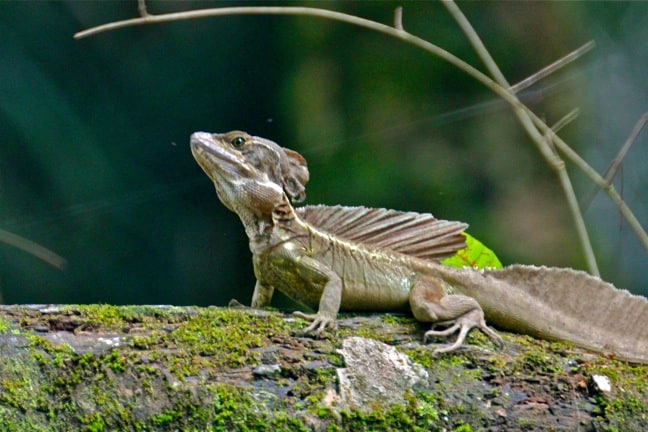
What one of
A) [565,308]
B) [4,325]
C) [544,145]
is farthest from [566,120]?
[4,325]

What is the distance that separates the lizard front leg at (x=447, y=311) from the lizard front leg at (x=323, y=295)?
11.6 inches

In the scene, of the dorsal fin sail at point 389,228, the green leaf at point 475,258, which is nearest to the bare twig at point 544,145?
the green leaf at point 475,258

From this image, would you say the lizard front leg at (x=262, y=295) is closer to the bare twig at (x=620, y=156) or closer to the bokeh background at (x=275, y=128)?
Result: the bokeh background at (x=275, y=128)

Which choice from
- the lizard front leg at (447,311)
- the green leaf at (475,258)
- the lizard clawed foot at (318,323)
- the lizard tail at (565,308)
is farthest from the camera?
the green leaf at (475,258)

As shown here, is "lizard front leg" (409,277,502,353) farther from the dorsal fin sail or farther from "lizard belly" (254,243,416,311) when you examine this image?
the dorsal fin sail

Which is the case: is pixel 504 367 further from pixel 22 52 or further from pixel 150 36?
pixel 22 52

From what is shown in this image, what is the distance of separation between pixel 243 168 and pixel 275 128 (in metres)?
1.14

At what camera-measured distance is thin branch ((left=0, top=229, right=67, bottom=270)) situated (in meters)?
4.09

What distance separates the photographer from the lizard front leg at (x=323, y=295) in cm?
260

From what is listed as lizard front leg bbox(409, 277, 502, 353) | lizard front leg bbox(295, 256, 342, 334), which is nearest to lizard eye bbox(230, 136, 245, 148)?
lizard front leg bbox(295, 256, 342, 334)

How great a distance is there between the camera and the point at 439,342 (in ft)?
8.67

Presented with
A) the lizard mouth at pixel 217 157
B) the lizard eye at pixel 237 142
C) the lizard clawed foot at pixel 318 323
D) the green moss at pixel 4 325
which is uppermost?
the lizard eye at pixel 237 142

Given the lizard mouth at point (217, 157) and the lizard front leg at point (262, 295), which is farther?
the lizard front leg at point (262, 295)

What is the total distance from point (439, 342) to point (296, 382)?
0.62m
